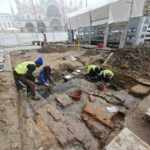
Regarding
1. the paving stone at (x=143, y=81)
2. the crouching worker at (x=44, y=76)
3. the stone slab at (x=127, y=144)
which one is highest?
the crouching worker at (x=44, y=76)

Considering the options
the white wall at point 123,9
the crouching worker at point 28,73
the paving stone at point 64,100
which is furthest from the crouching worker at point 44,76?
the white wall at point 123,9

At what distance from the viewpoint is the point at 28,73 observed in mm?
3500

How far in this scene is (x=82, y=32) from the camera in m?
10.9

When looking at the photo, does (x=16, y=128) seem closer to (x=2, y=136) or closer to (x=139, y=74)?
(x=2, y=136)

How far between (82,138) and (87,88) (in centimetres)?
203

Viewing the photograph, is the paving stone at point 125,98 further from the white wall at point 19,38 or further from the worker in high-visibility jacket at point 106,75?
the white wall at point 19,38

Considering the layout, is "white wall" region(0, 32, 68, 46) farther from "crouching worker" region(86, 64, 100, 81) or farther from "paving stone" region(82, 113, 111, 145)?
"paving stone" region(82, 113, 111, 145)

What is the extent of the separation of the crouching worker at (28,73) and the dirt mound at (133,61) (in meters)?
3.18

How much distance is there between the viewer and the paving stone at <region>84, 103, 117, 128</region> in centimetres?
268

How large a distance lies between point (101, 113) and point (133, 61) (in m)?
3.05

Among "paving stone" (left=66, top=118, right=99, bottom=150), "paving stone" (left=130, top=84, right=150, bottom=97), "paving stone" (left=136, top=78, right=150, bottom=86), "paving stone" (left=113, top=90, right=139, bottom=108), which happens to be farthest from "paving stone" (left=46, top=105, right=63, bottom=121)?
"paving stone" (left=136, top=78, right=150, bottom=86)

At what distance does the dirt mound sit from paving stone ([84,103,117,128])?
2201mm

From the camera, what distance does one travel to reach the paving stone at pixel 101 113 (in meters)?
2.68

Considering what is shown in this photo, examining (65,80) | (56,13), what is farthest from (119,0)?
(56,13)
